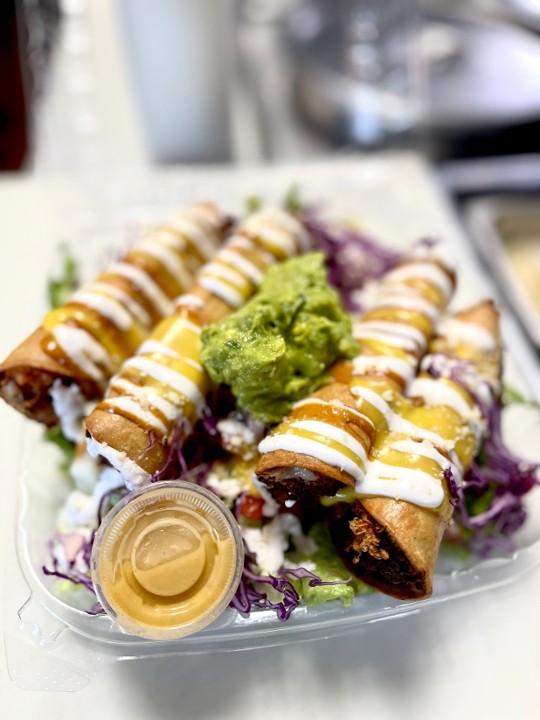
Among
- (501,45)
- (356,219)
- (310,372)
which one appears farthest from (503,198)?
(310,372)

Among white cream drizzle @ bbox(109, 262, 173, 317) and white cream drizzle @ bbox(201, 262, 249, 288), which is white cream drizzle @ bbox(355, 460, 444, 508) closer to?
white cream drizzle @ bbox(201, 262, 249, 288)

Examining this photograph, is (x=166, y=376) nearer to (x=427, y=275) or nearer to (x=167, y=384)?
(x=167, y=384)

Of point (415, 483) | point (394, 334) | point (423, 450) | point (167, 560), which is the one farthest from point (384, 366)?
point (167, 560)

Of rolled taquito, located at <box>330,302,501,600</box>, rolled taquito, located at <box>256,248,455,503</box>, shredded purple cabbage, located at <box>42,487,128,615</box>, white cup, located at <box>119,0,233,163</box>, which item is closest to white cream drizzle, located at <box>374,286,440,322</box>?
rolled taquito, located at <box>256,248,455,503</box>

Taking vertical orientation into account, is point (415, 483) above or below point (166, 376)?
below

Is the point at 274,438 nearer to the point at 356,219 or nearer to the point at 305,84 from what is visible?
the point at 356,219
